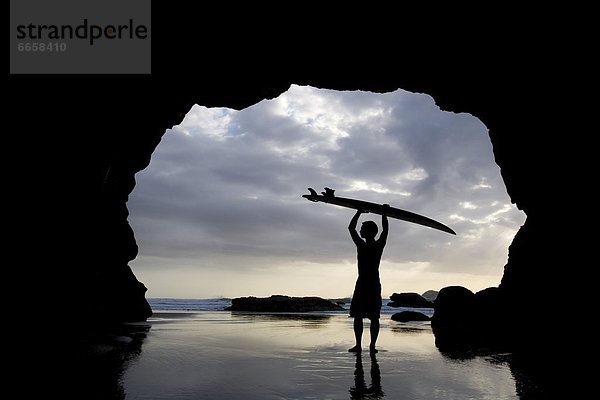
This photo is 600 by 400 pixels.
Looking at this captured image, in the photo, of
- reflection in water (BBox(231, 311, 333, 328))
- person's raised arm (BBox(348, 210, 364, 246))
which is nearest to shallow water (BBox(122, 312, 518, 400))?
person's raised arm (BBox(348, 210, 364, 246))

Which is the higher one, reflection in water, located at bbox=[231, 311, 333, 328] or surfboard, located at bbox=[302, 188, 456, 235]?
surfboard, located at bbox=[302, 188, 456, 235]

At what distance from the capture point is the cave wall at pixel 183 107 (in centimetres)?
629

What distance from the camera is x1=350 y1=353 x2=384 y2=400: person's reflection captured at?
369cm

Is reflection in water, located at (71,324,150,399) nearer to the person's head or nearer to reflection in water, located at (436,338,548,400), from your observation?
reflection in water, located at (436,338,548,400)

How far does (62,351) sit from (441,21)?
36.7ft

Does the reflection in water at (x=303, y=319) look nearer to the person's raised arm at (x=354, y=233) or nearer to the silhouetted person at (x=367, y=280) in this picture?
the silhouetted person at (x=367, y=280)

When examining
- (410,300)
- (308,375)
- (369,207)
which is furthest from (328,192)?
(410,300)

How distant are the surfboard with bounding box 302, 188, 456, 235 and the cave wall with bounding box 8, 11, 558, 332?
11.1 ft

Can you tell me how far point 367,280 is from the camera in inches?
281

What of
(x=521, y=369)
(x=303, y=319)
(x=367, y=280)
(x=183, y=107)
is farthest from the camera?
(x=303, y=319)

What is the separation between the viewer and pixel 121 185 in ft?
56.1

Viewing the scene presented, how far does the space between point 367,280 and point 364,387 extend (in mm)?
3205

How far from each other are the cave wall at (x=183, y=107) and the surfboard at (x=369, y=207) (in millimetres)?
3376

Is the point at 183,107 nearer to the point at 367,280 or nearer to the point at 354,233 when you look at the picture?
the point at 354,233
